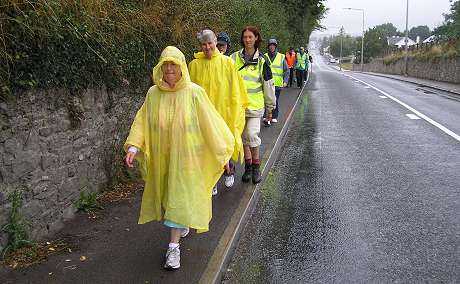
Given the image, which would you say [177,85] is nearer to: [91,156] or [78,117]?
[78,117]

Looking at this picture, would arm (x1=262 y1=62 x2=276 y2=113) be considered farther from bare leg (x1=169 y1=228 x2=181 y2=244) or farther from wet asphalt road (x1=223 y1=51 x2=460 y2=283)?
bare leg (x1=169 y1=228 x2=181 y2=244)

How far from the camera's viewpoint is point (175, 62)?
375cm

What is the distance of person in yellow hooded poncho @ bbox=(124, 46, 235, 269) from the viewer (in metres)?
3.81

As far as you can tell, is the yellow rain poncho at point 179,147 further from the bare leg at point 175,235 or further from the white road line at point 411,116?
the white road line at point 411,116

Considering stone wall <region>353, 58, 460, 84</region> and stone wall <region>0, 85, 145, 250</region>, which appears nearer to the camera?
stone wall <region>0, 85, 145, 250</region>

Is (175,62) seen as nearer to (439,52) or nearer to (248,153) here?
(248,153)

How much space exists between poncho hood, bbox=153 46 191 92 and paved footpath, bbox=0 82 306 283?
4.63ft

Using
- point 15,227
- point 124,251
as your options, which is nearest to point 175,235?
point 124,251

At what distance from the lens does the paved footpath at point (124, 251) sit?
3.75 m

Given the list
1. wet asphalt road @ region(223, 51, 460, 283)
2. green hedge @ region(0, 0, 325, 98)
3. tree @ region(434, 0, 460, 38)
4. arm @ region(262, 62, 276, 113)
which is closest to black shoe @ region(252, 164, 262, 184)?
wet asphalt road @ region(223, 51, 460, 283)

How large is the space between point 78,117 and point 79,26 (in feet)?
2.86

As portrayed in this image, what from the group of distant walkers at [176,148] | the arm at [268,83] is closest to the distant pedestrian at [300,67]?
the arm at [268,83]

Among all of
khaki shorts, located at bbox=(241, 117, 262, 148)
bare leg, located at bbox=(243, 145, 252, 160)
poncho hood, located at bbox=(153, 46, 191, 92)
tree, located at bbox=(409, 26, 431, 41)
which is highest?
tree, located at bbox=(409, 26, 431, 41)

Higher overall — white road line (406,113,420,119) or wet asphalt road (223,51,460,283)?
wet asphalt road (223,51,460,283)
